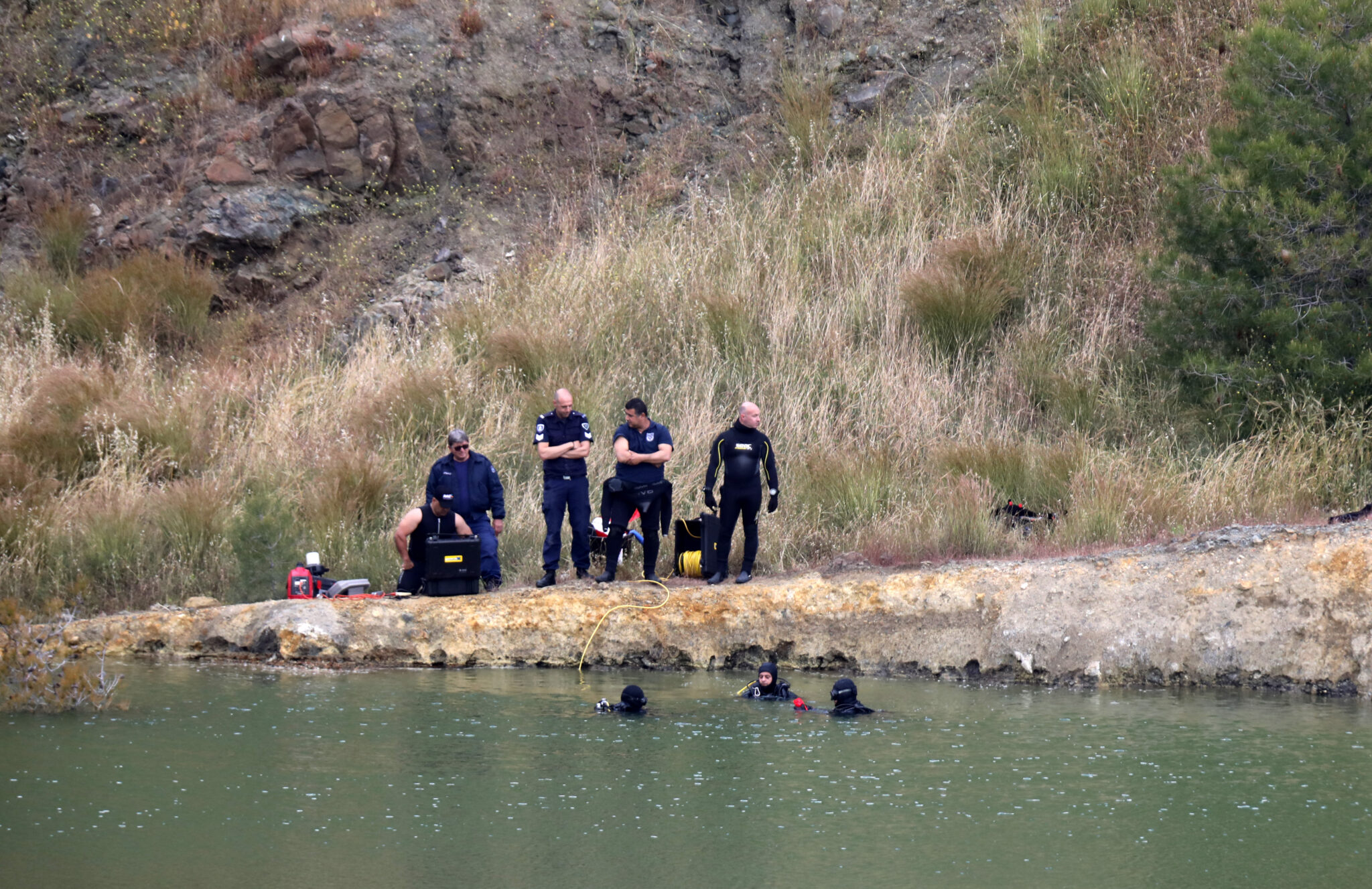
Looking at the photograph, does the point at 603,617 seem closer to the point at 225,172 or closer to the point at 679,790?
the point at 679,790

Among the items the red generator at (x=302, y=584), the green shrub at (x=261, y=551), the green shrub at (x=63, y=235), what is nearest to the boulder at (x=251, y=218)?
the green shrub at (x=63, y=235)

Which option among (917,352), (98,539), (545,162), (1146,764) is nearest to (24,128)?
(545,162)

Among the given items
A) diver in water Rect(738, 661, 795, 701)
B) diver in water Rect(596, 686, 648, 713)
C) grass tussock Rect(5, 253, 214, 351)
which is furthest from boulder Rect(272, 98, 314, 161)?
diver in water Rect(738, 661, 795, 701)

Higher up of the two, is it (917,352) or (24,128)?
(24,128)

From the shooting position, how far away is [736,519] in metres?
14.1

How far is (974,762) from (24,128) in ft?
73.2

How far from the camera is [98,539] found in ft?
51.7

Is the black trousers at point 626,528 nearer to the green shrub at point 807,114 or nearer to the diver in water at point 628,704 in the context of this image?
the diver in water at point 628,704

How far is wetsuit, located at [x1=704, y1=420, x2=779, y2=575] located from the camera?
1373 cm

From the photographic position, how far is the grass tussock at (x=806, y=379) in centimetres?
1577

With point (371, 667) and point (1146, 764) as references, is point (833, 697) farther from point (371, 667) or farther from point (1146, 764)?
point (371, 667)

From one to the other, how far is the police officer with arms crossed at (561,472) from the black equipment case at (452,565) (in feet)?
2.36

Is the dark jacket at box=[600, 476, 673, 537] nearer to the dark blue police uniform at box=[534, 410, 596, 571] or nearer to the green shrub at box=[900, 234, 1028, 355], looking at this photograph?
the dark blue police uniform at box=[534, 410, 596, 571]

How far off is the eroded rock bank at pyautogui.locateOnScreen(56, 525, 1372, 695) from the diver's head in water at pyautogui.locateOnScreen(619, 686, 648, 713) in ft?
7.89
